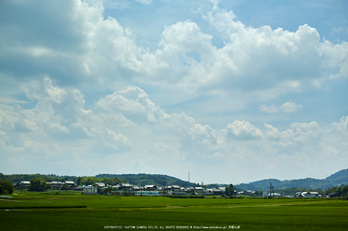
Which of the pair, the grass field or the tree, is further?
the tree

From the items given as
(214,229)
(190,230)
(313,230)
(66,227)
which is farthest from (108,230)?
(313,230)

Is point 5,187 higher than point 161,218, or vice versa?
point 5,187

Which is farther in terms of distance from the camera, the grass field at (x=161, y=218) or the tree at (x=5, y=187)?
the tree at (x=5, y=187)

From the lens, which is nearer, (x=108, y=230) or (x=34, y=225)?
(x=108, y=230)

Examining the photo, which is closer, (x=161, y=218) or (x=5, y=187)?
(x=161, y=218)

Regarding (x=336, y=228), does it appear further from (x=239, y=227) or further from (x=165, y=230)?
(x=165, y=230)

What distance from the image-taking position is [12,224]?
106 feet

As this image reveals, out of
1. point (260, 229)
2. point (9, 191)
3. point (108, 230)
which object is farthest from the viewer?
point (9, 191)

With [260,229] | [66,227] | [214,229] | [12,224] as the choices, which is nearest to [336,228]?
[260,229]

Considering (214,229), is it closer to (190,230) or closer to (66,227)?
(190,230)

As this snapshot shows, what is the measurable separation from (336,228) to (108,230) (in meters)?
24.9

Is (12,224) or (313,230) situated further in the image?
(12,224)

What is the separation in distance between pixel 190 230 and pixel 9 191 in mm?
142737

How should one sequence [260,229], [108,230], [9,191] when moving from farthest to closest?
1. [9,191]
2. [260,229]
3. [108,230]
